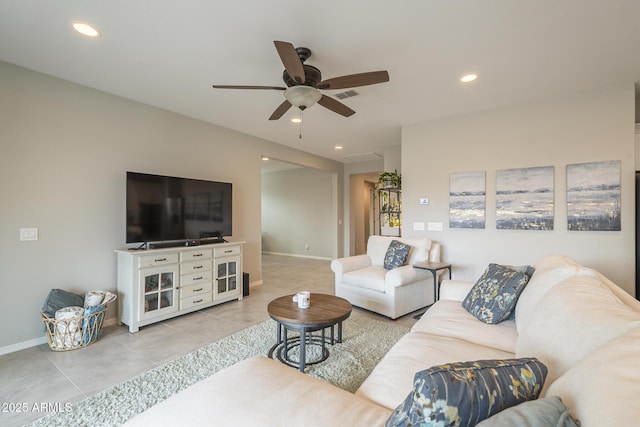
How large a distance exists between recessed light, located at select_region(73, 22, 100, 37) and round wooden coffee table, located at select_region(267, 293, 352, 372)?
8.36 ft

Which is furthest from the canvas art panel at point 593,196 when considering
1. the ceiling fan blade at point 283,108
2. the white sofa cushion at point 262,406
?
the white sofa cushion at point 262,406

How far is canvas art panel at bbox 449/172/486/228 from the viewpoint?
12.5 feet

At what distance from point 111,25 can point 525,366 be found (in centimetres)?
313

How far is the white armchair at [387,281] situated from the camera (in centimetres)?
333

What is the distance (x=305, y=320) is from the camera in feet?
6.92

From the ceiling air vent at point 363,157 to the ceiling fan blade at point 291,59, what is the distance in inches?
175

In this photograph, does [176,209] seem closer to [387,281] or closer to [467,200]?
[387,281]

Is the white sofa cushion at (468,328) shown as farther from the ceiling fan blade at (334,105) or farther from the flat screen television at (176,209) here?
the flat screen television at (176,209)

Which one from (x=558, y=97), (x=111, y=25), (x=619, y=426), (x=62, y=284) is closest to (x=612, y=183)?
(x=558, y=97)

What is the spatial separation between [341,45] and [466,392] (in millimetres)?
2467

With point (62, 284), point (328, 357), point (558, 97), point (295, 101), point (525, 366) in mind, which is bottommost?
point (328, 357)

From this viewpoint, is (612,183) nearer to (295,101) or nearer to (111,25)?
(295,101)

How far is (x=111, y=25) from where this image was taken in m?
2.11

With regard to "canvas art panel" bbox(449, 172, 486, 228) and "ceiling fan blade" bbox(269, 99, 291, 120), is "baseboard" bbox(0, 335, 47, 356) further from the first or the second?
"canvas art panel" bbox(449, 172, 486, 228)
